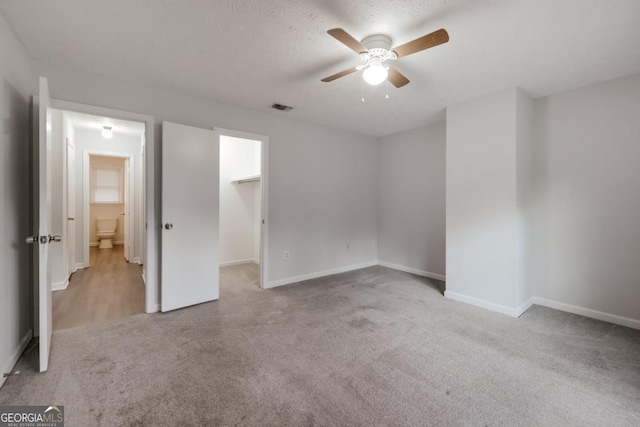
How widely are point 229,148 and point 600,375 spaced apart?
5.44 metres

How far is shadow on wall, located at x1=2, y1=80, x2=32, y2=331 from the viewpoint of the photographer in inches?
76.2

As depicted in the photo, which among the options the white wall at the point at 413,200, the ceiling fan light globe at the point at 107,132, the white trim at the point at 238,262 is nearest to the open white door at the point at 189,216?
the white trim at the point at 238,262

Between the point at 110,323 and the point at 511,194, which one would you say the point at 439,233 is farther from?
the point at 110,323

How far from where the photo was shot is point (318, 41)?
2.15 m

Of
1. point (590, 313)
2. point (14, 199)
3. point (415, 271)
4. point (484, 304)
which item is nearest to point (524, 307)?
point (484, 304)

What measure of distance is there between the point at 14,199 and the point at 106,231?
5766 mm

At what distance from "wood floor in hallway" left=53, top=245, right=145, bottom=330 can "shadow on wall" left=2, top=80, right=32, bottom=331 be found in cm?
53

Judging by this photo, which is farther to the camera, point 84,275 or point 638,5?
point 84,275

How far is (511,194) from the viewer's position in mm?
2977

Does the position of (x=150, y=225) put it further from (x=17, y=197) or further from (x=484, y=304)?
(x=484, y=304)

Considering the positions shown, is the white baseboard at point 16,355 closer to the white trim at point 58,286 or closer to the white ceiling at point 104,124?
the white trim at point 58,286

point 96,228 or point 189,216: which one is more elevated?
point 189,216

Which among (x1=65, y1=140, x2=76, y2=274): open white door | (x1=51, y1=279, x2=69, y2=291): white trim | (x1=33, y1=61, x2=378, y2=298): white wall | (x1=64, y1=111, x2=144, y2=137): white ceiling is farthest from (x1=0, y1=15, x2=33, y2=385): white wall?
(x1=65, y1=140, x2=76, y2=274): open white door

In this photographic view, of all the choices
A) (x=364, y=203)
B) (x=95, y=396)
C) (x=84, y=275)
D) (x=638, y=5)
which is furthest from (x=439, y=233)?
(x=84, y=275)
